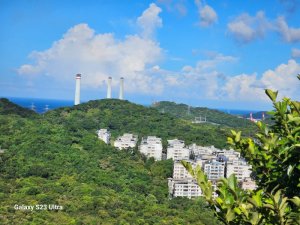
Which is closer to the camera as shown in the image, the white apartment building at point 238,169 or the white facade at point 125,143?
the white apartment building at point 238,169

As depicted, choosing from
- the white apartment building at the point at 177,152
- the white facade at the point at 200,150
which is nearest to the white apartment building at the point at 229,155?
the white facade at the point at 200,150

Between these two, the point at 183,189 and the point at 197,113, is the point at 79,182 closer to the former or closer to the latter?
the point at 183,189

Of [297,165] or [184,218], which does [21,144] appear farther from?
[297,165]

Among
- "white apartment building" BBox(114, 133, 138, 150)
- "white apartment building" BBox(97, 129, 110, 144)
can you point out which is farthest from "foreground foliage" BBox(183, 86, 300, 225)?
"white apartment building" BBox(97, 129, 110, 144)

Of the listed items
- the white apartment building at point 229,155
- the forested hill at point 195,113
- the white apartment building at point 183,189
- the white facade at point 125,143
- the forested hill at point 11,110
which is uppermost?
the forested hill at point 195,113

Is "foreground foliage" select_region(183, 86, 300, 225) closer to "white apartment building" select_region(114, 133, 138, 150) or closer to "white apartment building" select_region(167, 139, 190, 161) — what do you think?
"white apartment building" select_region(167, 139, 190, 161)

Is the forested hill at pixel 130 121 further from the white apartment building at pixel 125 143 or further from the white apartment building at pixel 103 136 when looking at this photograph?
the white apartment building at pixel 125 143
